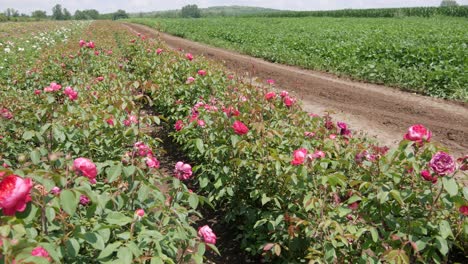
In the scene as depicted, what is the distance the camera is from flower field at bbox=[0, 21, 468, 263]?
1.47m

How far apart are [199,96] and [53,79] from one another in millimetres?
3077

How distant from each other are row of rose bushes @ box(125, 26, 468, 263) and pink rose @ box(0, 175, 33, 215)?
58.6 inches

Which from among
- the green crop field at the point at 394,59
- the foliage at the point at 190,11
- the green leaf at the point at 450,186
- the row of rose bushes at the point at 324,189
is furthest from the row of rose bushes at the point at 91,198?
the foliage at the point at 190,11

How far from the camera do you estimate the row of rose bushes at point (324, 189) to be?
203 centimetres

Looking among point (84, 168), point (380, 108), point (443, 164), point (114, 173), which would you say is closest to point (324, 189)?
point (443, 164)

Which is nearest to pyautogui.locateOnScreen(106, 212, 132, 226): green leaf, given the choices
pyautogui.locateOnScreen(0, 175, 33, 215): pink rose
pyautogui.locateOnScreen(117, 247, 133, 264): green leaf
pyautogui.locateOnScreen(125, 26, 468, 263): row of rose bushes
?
pyautogui.locateOnScreen(117, 247, 133, 264): green leaf

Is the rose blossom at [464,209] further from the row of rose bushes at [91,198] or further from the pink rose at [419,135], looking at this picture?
the row of rose bushes at [91,198]

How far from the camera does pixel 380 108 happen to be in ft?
26.3

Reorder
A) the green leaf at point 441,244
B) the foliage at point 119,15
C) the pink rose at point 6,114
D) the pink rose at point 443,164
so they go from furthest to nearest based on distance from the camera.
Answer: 1. the foliage at point 119,15
2. the pink rose at point 6,114
3. the green leaf at point 441,244
4. the pink rose at point 443,164

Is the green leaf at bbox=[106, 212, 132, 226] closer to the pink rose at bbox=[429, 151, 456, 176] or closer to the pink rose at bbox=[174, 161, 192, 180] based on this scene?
the pink rose at bbox=[174, 161, 192, 180]

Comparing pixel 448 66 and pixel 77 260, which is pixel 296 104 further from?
pixel 448 66

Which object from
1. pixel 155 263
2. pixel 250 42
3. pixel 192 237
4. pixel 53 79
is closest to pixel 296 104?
pixel 192 237

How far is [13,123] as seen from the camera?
4082mm

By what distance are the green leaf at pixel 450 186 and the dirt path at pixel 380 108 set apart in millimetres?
3183
